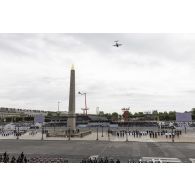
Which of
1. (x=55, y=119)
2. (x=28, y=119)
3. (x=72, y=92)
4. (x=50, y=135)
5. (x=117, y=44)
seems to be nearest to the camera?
(x=117, y=44)

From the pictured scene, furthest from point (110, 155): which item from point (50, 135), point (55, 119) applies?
point (55, 119)

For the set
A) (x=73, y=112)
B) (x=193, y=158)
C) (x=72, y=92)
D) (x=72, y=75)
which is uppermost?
(x=72, y=75)

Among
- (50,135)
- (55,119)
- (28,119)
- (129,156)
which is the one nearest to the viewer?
(129,156)

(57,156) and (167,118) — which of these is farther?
(167,118)

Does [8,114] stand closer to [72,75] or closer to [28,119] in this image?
[28,119]

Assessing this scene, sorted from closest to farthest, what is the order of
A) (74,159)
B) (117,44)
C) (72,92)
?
(74,159), (117,44), (72,92)

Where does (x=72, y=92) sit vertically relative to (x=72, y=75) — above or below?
below

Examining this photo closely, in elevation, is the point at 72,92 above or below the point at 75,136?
above

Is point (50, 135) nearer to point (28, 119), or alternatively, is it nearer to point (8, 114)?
point (28, 119)

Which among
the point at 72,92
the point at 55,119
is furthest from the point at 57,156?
the point at 55,119
